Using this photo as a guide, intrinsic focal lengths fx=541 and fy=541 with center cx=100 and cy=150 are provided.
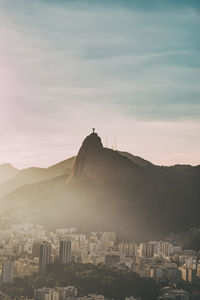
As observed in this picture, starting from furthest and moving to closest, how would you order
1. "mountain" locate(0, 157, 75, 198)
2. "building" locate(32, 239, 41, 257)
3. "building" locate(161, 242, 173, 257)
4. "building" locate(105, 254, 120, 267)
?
"mountain" locate(0, 157, 75, 198), "building" locate(161, 242, 173, 257), "building" locate(32, 239, 41, 257), "building" locate(105, 254, 120, 267)

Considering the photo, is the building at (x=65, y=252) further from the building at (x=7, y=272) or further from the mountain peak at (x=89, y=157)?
the mountain peak at (x=89, y=157)

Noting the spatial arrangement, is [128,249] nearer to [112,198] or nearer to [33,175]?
[112,198]

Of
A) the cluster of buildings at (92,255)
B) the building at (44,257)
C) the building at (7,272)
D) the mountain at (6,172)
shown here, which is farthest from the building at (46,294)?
the mountain at (6,172)

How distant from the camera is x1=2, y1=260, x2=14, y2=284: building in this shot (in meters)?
21.5

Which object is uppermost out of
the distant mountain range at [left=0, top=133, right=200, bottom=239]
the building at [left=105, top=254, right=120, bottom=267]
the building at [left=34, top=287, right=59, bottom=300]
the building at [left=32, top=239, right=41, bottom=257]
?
the distant mountain range at [left=0, top=133, right=200, bottom=239]

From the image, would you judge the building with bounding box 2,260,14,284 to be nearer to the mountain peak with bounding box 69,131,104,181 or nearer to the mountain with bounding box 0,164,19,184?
the mountain peak with bounding box 69,131,104,181

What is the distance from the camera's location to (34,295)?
19.5m

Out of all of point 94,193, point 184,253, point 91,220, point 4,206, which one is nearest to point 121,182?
point 94,193

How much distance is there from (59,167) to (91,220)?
2344 centimetres

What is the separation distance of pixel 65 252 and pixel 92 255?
1896mm

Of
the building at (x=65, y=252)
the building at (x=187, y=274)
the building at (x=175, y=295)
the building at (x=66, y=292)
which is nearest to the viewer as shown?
the building at (x=66, y=292)

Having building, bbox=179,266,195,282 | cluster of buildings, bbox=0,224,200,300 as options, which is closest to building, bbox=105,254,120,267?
cluster of buildings, bbox=0,224,200,300

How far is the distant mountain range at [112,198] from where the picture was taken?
3797 centimetres

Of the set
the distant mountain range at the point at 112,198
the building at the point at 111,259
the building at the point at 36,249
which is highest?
the distant mountain range at the point at 112,198
